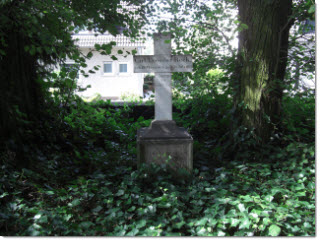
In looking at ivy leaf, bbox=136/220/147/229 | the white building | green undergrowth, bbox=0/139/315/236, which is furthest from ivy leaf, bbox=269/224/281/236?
the white building

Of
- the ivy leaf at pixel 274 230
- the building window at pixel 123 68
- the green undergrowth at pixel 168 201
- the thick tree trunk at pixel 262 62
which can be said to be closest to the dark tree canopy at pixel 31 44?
the green undergrowth at pixel 168 201

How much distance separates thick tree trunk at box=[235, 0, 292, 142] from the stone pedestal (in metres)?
0.92

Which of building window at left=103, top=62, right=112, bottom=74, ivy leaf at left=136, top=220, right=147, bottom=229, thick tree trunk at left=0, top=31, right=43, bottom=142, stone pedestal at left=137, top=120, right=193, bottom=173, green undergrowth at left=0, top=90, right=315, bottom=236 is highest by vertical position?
building window at left=103, top=62, right=112, bottom=74

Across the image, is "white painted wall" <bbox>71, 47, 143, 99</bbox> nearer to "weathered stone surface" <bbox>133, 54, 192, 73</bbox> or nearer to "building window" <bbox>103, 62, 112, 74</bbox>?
"building window" <bbox>103, 62, 112, 74</bbox>

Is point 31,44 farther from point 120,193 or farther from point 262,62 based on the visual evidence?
point 262,62

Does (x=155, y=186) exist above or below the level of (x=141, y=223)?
above

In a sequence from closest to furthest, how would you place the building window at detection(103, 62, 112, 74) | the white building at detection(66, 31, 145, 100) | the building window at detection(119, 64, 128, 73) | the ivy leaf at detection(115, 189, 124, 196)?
the ivy leaf at detection(115, 189, 124, 196)
the white building at detection(66, 31, 145, 100)
the building window at detection(103, 62, 112, 74)
the building window at detection(119, 64, 128, 73)

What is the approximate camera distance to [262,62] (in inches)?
136

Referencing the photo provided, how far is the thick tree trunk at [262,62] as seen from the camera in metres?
3.42

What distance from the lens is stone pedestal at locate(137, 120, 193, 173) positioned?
10.6 feet

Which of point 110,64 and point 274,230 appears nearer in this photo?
point 274,230

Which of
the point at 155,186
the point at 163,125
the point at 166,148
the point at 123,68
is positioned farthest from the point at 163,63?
the point at 123,68

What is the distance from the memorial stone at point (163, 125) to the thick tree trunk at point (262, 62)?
813 millimetres

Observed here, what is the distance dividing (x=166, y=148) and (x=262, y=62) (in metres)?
1.59
